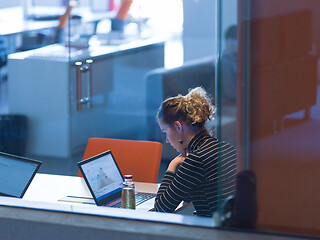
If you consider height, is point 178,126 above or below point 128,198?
above

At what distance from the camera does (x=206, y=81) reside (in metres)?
5.33

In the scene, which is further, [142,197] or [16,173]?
[142,197]

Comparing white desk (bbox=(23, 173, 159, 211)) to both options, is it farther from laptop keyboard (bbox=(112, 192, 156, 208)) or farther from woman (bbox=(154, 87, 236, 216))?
woman (bbox=(154, 87, 236, 216))

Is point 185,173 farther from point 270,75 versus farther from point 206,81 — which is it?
point 206,81


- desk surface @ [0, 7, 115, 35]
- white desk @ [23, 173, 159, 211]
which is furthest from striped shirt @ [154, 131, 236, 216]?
desk surface @ [0, 7, 115, 35]

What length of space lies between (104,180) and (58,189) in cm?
39

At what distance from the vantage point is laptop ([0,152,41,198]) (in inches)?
127

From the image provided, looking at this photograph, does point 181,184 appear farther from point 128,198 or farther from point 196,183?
point 128,198

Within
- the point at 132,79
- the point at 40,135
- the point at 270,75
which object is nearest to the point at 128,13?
the point at 132,79

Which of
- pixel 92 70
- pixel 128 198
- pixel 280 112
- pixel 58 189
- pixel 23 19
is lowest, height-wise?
pixel 58 189

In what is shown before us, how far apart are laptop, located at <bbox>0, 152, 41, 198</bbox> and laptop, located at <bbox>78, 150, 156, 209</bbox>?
0.91 ft

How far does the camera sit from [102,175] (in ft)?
10.9

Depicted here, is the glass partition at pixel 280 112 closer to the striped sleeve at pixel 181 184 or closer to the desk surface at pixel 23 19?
the striped sleeve at pixel 181 184

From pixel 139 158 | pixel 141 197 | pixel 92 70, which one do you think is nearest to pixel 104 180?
pixel 141 197
